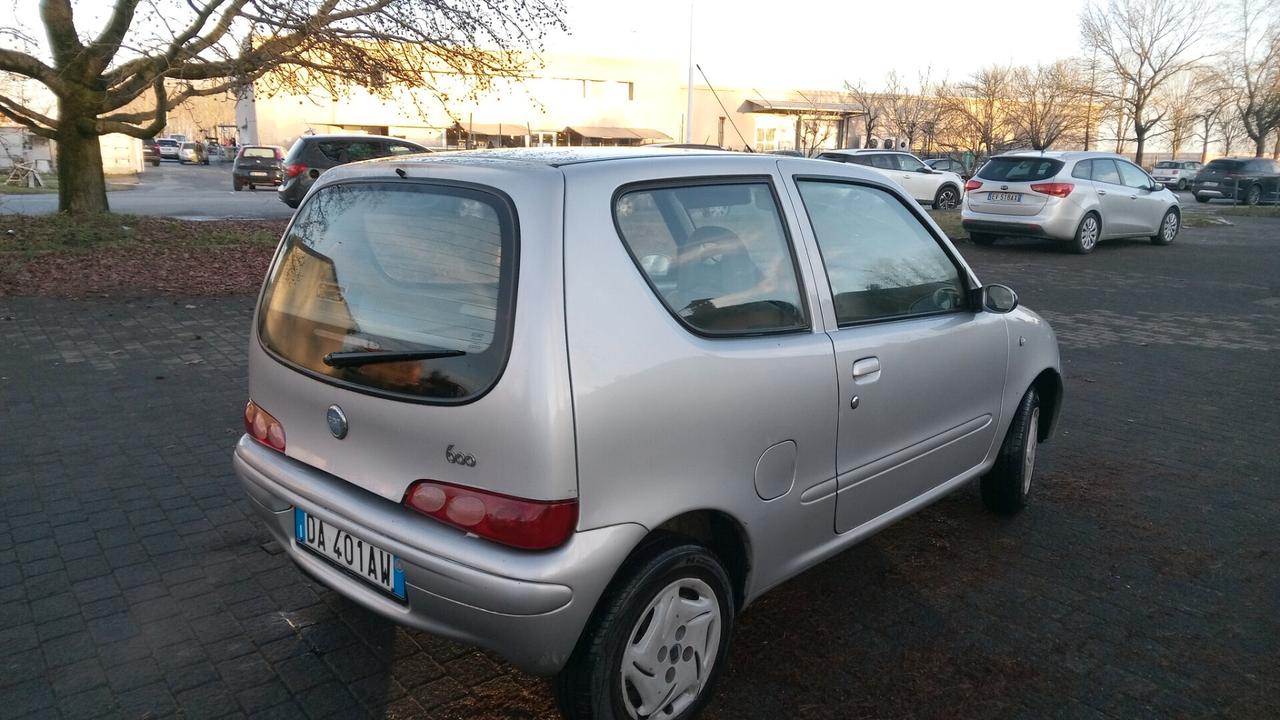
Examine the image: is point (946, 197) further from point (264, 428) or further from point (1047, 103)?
point (264, 428)

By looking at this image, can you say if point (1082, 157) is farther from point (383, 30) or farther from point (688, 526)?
point (688, 526)

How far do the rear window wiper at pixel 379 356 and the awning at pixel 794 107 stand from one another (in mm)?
43716

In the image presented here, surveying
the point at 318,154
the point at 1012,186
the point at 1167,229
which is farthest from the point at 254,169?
the point at 1167,229

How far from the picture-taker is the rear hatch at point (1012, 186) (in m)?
14.8

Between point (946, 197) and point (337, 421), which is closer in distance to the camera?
point (337, 421)

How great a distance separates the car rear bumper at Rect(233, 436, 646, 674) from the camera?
2303 mm

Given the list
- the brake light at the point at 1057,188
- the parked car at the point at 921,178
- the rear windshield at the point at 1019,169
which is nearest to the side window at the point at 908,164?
the parked car at the point at 921,178

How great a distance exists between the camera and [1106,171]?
15.5 meters

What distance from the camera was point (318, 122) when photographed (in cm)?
5147

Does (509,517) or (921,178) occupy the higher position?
(921,178)

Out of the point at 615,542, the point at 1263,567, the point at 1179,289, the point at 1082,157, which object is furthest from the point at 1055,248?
the point at 615,542

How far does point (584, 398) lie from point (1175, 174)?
49.2m

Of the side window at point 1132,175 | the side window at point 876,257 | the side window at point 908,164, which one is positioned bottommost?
the side window at point 876,257

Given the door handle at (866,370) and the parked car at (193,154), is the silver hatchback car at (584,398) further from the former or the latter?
the parked car at (193,154)
